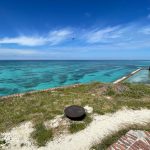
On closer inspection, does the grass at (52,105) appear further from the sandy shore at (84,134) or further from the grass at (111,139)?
the grass at (111,139)

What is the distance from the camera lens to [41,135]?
7586 mm

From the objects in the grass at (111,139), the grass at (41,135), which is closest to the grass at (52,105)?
the grass at (41,135)

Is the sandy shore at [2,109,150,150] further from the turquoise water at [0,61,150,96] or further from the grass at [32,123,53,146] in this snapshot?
the turquoise water at [0,61,150,96]

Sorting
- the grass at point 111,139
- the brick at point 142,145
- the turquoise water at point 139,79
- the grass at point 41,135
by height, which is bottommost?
the turquoise water at point 139,79

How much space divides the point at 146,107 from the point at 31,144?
9325mm

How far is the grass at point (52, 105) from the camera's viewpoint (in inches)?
336

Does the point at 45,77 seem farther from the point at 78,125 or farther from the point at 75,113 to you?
the point at 78,125

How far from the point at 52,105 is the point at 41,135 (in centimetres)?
410

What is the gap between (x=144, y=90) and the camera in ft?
53.1

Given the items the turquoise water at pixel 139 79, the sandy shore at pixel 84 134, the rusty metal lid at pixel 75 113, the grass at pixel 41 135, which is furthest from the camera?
the turquoise water at pixel 139 79

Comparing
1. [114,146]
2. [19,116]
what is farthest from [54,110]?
[114,146]

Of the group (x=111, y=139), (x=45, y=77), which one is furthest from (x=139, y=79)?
(x=111, y=139)

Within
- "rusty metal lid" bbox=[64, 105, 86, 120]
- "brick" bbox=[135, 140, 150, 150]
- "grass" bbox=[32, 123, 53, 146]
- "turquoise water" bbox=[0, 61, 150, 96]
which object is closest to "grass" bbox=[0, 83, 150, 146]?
"grass" bbox=[32, 123, 53, 146]

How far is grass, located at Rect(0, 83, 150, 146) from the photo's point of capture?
28.0ft
